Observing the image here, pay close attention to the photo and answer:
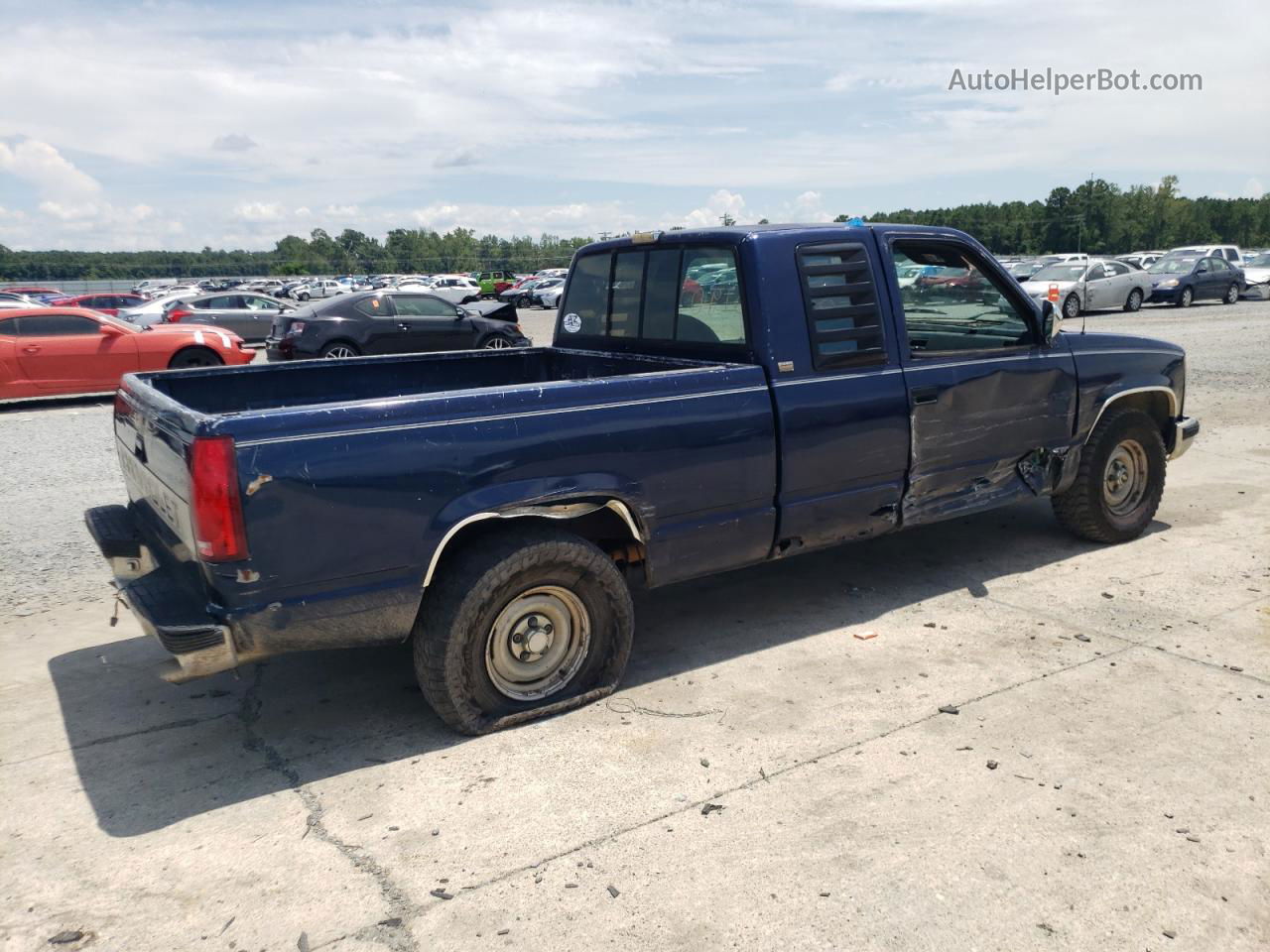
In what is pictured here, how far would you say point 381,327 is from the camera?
1725 cm

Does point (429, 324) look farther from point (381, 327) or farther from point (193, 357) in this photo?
A: point (193, 357)

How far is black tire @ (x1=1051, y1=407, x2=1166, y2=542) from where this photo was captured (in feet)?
20.1

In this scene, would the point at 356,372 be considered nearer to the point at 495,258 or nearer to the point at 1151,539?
the point at 1151,539

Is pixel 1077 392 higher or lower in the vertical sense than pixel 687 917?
higher

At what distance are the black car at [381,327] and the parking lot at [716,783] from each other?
11366mm

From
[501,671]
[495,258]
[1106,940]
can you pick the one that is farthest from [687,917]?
[495,258]

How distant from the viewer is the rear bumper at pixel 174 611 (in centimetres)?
343

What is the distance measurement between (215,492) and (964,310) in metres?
4.20

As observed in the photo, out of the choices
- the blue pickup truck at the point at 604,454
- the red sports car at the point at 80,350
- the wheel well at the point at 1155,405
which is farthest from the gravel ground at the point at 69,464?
the blue pickup truck at the point at 604,454

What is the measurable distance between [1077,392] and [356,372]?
4.13 meters

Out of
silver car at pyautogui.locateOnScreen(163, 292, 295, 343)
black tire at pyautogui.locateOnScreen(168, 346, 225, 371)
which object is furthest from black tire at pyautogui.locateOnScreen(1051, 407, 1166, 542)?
silver car at pyautogui.locateOnScreen(163, 292, 295, 343)

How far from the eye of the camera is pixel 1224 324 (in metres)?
22.9

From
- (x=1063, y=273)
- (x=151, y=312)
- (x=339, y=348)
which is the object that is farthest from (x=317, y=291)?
(x=339, y=348)

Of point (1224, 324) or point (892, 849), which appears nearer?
point (892, 849)
